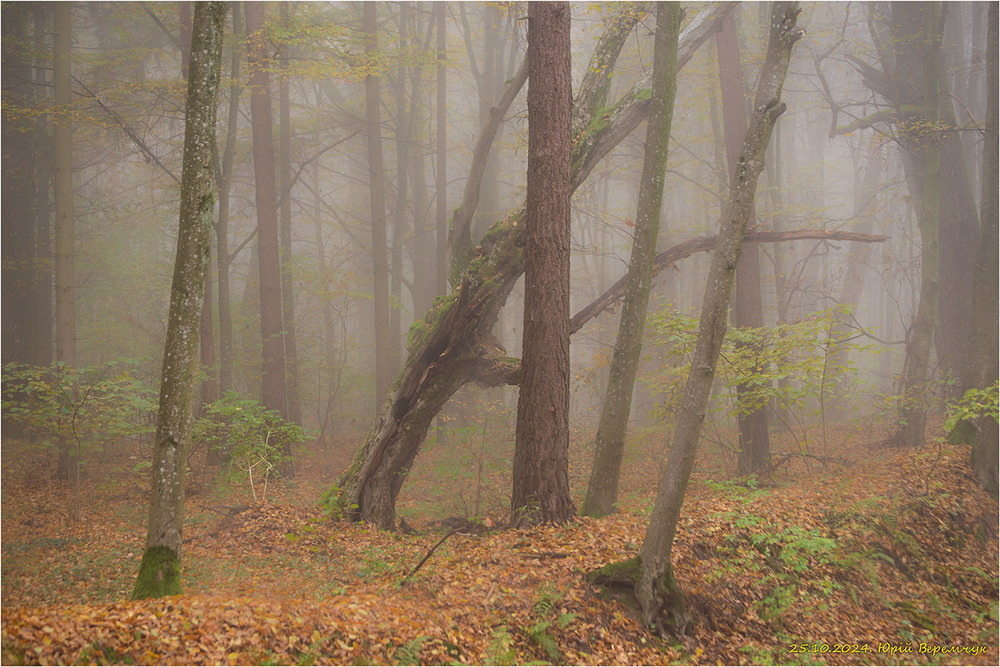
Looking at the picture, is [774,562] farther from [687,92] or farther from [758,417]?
[687,92]

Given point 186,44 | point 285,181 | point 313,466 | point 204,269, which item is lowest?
point 313,466

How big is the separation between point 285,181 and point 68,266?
20.9 ft

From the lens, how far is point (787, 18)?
548cm

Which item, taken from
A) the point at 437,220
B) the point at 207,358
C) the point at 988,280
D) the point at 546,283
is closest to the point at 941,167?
the point at 988,280

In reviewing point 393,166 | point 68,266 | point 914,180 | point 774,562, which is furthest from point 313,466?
point 914,180

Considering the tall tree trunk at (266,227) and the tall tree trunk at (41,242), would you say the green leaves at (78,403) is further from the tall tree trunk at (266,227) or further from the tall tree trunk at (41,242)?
the tall tree trunk at (41,242)

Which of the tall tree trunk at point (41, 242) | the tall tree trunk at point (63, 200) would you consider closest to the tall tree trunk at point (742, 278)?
the tall tree trunk at point (63, 200)

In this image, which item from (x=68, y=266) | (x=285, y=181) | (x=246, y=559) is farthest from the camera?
(x=285, y=181)

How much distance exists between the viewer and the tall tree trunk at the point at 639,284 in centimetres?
739

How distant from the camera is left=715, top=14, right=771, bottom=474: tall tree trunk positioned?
32.4 feet

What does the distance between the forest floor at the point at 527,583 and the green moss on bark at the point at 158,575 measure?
207 millimetres

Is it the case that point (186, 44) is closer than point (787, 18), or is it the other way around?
point (787, 18)

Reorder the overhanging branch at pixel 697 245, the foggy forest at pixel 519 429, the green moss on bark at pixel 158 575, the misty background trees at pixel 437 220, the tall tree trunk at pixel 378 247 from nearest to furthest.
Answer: the green moss on bark at pixel 158 575, the foggy forest at pixel 519 429, the overhanging branch at pixel 697 245, the misty background trees at pixel 437 220, the tall tree trunk at pixel 378 247

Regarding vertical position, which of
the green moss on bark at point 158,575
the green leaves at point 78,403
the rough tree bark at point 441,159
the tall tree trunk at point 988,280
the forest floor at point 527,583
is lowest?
the forest floor at point 527,583
